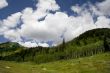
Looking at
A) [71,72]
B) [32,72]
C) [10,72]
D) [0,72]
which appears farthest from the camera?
[71,72]

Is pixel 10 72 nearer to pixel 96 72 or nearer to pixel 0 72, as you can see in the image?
pixel 0 72

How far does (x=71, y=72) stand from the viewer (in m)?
116

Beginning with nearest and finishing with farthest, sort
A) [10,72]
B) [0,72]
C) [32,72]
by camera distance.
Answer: [0,72] < [10,72] < [32,72]

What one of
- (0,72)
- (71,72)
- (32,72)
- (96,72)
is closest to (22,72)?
(32,72)

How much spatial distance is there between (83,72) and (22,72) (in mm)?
36207

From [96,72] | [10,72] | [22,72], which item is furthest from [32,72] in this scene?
[96,72]

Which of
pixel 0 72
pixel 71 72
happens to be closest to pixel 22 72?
pixel 0 72

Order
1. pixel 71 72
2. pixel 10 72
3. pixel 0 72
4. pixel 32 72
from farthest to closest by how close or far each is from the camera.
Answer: pixel 71 72, pixel 32 72, pixel 10 72, pixel 0 72

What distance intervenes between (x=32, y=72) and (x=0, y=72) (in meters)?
17.7

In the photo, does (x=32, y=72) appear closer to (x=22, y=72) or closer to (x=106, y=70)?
(x=22, y=72)

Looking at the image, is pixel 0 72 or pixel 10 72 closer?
pixel 0 72

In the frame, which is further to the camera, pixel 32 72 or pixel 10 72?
pixel 32 72

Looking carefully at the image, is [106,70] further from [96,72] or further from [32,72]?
[32,72]

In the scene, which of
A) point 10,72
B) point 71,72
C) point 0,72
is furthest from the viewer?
point 71,72
